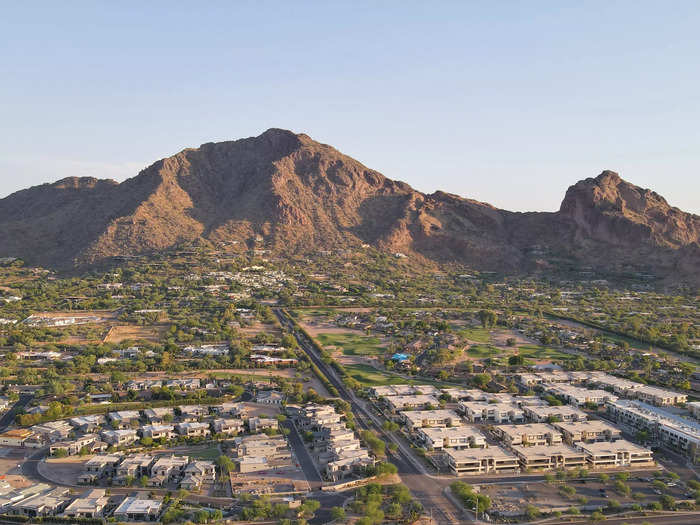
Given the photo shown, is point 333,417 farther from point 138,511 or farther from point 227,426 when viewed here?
point 138,511

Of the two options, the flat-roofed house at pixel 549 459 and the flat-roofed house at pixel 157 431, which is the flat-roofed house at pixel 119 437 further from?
the flat-roofed house at pixel 549 459

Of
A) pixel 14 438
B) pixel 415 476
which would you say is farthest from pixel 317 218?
pixel 415 476

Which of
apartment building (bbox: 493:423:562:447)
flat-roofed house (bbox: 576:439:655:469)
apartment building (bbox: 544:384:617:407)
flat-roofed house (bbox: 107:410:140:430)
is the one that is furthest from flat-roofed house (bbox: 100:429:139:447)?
apartment building (bbox: 544:384:617:407)

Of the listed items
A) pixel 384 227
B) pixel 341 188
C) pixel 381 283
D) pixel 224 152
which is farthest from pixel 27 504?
pixel 224 152

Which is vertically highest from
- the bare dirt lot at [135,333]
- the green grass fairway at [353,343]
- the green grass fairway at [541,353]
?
the bare dirt lot at [135,333]

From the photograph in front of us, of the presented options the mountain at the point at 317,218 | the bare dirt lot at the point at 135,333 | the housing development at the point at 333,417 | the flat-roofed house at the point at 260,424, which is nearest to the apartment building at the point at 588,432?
the housing development at the point at 333,417

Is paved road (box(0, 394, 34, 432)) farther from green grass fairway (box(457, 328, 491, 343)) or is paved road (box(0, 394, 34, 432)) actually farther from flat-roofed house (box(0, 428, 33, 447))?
green grass fairway (box(457, 328, 491, 343))
